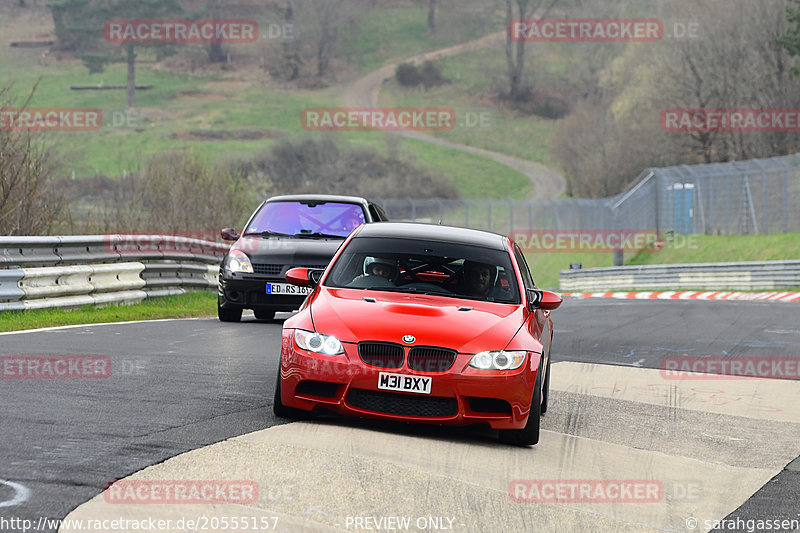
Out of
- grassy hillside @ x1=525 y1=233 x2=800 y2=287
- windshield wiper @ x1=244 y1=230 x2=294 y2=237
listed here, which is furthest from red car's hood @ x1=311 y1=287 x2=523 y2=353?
grassy hillside @ x1=525 y1=233 x2=800 y2=287

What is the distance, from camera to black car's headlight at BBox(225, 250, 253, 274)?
1592 centimetres

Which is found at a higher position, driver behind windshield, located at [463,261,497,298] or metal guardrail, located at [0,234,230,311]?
driver behind windshield, located at [463,261,497,298]

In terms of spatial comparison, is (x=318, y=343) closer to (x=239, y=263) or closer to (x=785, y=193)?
(x=239, y=263)

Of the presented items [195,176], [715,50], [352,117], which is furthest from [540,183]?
[195,176]

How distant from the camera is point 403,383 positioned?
7742 mm

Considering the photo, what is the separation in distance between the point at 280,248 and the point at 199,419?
8211mm

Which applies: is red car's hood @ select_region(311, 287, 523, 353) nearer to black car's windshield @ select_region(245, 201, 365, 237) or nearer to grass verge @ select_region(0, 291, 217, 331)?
grass verge @ select_region(0, 291, 217, 331)

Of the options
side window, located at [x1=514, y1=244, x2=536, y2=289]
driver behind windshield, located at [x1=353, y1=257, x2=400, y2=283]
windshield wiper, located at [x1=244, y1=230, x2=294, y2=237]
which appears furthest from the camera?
windshield wiper, located at [x1=244, y1=230, x2=294, y2=237]

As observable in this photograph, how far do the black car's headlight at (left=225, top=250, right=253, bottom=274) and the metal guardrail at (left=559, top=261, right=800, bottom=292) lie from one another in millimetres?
20613

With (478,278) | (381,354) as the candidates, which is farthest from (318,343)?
(478,278)

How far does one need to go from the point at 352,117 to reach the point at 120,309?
344ft

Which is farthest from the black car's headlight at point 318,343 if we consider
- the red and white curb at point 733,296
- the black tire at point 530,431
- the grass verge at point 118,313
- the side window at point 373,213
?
the red and white curb at point 733,296

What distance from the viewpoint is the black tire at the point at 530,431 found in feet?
26.3

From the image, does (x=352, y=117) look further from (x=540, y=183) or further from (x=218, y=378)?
(x=218, y=378)
